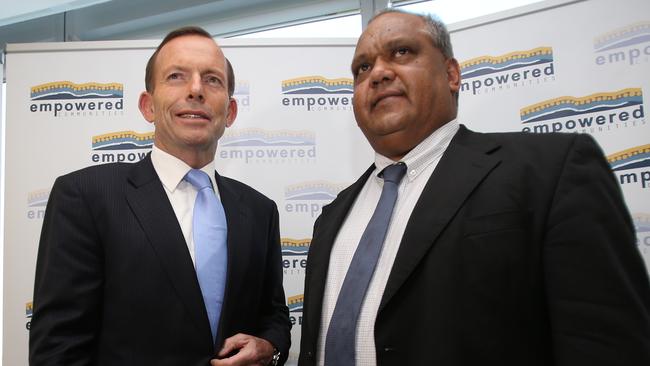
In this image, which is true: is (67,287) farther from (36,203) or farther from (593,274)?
(36,203)

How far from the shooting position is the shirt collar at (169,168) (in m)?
1.69

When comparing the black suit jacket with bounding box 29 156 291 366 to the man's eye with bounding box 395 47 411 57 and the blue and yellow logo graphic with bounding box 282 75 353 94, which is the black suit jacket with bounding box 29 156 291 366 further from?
the blue and yellow logo graphic with bounding box 282 75 353 94

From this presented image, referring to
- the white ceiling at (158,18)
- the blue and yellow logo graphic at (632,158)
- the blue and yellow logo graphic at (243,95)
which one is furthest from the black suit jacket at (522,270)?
the white ceiling at (158,18)

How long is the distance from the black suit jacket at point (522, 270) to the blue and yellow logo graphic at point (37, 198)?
A: 95.2 inches

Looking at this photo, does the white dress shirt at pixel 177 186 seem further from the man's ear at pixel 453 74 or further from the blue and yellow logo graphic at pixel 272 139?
the blue and yellow logo graphic at pixel 272 139

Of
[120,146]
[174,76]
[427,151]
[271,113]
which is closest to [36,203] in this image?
[120,146]

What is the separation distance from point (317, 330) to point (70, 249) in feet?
2.71

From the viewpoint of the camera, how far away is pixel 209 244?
63.3 inches

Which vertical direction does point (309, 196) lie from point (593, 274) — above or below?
above

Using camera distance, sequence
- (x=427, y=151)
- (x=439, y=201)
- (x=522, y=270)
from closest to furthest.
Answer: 1. (x=522, y=270)
2. (x=439, y=201)
3. (x=427, y=151)

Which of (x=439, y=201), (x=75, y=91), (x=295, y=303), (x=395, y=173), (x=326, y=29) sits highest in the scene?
(x=326, y=29)

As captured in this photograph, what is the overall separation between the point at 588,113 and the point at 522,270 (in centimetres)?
160

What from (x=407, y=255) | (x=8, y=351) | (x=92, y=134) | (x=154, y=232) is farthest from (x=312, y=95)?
(x=8, y=351)

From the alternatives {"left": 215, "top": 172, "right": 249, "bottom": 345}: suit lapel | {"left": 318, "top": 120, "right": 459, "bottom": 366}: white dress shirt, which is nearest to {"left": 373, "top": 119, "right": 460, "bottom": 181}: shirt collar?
{"left": 318, "top": 120, "right": 459, "bottom": 366}: white dress shirt
